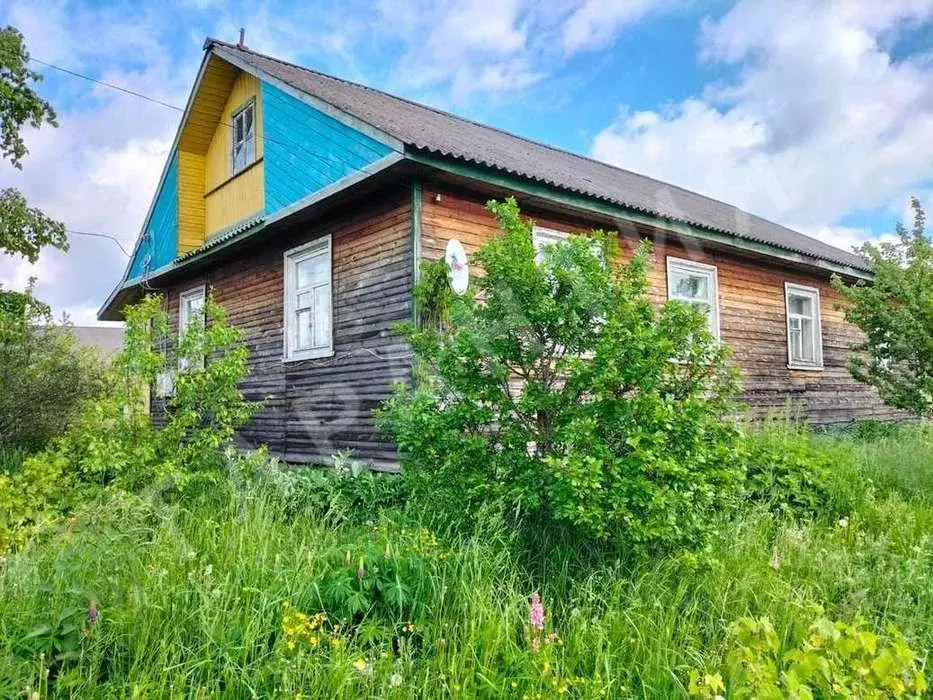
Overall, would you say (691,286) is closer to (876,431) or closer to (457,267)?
(876,431)

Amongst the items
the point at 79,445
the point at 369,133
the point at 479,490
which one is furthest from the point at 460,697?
the point at 369,133

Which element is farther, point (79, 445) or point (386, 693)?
point (79, 445)

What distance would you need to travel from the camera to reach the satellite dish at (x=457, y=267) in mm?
7176

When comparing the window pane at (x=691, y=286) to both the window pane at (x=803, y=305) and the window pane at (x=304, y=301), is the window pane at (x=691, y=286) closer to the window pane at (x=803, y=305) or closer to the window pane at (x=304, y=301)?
the window pane at (x=803, y=305)

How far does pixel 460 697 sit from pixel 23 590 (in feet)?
6.95

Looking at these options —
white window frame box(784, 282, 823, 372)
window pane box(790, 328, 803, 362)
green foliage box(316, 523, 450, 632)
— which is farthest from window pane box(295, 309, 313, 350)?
window pane box(790, 328, 803, 362)

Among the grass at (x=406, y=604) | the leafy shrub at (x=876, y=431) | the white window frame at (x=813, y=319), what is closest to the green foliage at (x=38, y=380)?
the grass at (x=406, y=604)

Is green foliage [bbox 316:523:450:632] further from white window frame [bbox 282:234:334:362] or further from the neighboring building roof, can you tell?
Answer: the neighboring building roof

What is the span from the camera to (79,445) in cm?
571

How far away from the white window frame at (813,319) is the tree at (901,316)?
2.00 m

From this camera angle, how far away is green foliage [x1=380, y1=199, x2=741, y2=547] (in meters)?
3.53

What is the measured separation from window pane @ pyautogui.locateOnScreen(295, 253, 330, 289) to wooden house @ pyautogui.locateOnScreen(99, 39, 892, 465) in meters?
0.03

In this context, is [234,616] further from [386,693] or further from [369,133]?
[369,133]

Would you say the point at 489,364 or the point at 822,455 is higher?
the point at 489,364
